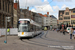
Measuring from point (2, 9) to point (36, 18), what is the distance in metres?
77.8

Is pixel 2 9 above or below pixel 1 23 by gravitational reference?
above

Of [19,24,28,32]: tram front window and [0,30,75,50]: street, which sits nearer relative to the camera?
[0,30,75,50]: street

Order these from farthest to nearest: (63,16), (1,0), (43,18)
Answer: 1. (43,18)
2. (63,16)
3. (1,0)

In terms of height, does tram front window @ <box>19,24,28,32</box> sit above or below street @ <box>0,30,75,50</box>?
above

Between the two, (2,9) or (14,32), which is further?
(2,9)

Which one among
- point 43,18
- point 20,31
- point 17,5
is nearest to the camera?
point 20,31

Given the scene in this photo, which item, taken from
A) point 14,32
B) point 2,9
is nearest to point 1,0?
point 2,9

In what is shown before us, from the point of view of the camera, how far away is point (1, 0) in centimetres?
4381

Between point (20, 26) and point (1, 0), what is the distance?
25.1 meters

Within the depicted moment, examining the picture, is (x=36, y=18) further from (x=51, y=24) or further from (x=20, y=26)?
(x=20, y=26)

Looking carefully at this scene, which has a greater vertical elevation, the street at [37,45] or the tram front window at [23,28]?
the tram front window at [23,28]

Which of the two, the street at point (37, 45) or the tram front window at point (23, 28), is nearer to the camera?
the street at point (37, 45)

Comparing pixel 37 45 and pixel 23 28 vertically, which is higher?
pixel 23 28

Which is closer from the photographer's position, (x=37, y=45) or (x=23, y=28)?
(x=37, y=45)
